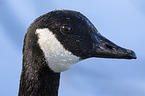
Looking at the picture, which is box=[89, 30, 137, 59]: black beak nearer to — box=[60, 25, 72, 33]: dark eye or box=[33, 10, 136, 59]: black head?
box=[33, 10, 136, 59]: black head

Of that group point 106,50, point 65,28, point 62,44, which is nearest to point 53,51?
point 62,44

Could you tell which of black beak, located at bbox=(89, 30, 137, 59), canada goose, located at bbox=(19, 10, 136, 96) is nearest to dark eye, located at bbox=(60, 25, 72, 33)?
canada goose, located at bbox=(19, 10, 136, 96)

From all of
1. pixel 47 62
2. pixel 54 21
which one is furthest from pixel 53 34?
pixel 47 62

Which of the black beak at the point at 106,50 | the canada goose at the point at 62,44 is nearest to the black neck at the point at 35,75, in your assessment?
the canada goose at the point at 62,44

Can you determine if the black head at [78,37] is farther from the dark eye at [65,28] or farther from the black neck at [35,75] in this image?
the black neck at [35,75]

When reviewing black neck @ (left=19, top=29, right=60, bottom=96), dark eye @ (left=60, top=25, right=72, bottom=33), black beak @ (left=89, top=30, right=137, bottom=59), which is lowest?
black neck @ (left=19, top=29, right=60, bottom=96)

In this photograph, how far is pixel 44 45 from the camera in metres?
1.38

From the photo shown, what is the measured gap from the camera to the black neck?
4.74 ft

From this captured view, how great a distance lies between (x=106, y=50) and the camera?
1.41m

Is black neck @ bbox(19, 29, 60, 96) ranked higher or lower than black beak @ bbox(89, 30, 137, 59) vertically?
lower

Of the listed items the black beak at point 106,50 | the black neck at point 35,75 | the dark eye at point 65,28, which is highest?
the dark eye at point 65,28

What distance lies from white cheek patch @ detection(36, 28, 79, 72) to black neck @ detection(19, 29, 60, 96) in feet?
0.17

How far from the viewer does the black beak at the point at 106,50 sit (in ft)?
4.58

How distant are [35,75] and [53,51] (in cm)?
28
